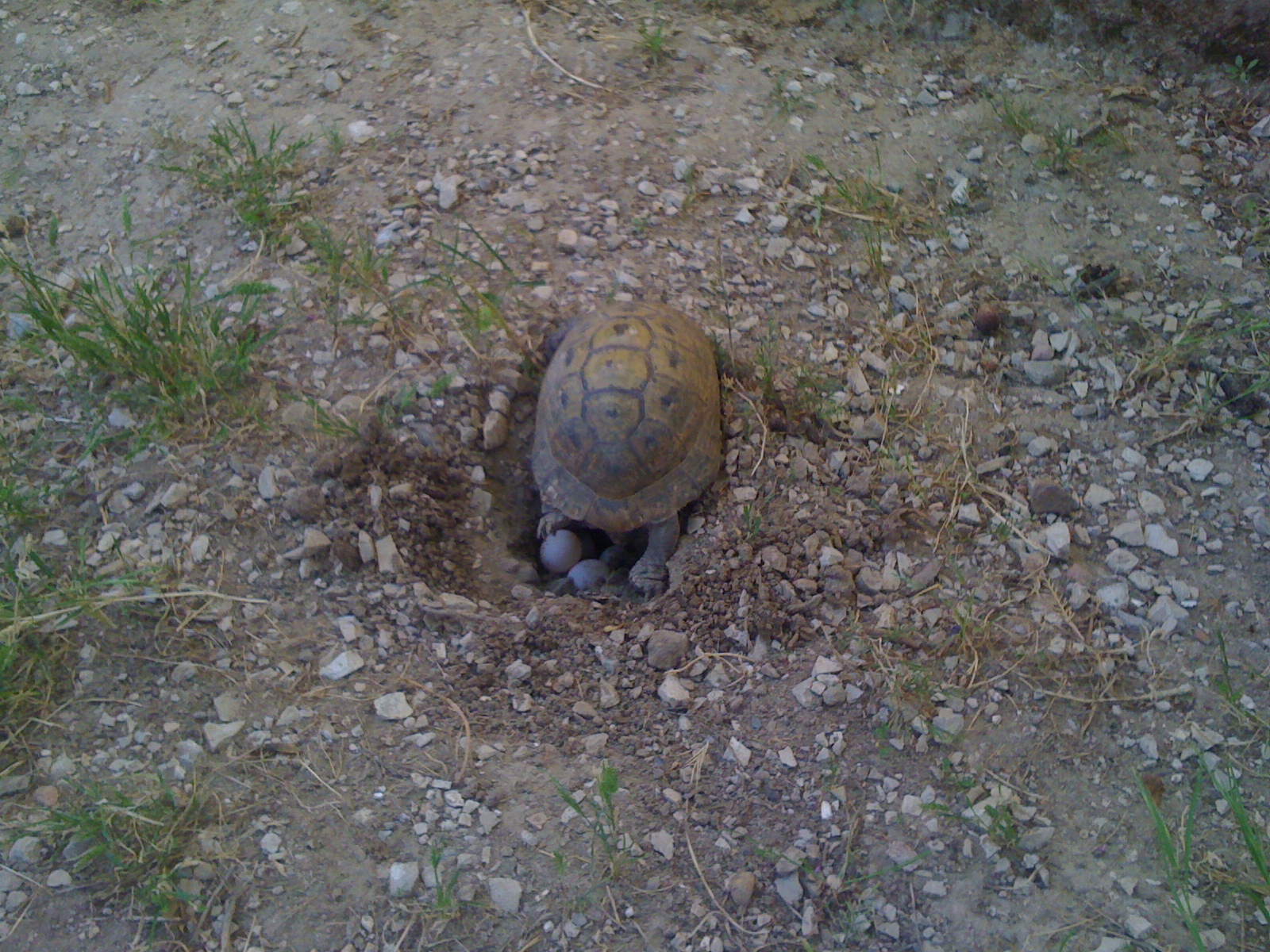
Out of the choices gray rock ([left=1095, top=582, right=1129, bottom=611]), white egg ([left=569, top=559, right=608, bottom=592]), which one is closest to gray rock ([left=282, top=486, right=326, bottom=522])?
white egg ([left=569, top=559, right=608, bottom=592])

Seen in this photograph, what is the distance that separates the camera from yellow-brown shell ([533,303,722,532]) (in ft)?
9.49

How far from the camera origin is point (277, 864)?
2.15 metres

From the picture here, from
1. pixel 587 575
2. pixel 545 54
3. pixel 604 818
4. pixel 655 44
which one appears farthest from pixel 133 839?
pixel 655 44

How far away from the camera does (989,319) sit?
3135 millimetres

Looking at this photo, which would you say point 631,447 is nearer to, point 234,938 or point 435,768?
point 435,768

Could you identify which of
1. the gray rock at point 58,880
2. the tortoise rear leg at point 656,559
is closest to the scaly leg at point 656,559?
the tortoise rear leg at point 656,559

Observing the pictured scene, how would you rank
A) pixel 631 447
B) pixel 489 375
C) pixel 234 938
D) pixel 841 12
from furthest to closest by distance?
pixel 841 12 → pixel 489 375 → pixel 631 447 → pixel 234 938

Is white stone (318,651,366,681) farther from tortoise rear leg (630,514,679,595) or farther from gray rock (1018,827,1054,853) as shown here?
gray rock (1018,827,1054,853)

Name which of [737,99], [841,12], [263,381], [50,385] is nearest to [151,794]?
[263,381]

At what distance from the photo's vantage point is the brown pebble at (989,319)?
3.14 m

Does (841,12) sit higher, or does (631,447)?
(841,12)

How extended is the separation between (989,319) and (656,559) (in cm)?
138

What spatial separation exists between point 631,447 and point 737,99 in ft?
5.81

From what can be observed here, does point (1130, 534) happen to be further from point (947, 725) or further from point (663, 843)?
point (663, 843)
